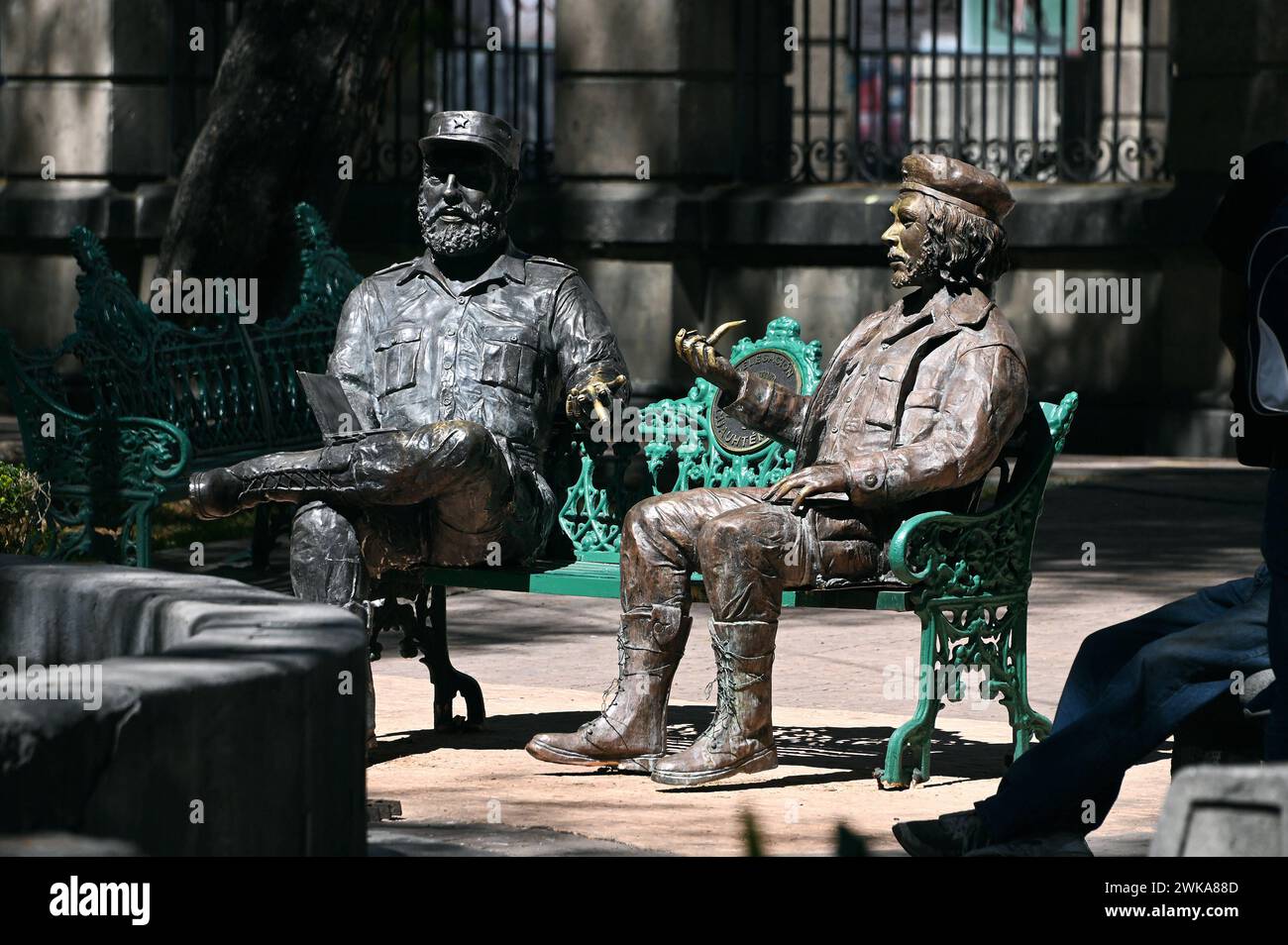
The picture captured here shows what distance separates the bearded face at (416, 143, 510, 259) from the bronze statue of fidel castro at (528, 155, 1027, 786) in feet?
2.74

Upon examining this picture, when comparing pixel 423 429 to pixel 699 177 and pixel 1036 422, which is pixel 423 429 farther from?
pixel 699 177

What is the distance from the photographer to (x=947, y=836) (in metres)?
5.21

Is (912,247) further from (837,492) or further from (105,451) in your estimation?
(105,451)

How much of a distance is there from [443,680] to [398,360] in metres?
0.99

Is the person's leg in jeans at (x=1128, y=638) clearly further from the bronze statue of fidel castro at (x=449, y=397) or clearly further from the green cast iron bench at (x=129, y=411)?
the green cast iron bench at (x=129, y=411)

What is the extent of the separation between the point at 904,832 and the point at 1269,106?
1018 centimetres

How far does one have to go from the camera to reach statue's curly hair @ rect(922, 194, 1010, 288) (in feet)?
21.9

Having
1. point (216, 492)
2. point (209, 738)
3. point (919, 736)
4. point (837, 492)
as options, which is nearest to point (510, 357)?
point (216, 492)

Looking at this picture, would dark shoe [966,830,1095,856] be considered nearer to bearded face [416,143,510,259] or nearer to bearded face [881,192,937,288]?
bearded face [881,192,937,288]

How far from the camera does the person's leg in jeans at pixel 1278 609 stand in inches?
193

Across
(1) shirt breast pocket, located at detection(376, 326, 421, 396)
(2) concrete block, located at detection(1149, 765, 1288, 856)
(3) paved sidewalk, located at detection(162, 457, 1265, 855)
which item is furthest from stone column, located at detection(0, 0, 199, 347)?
(2) concrete block, located at detection(1149, 765, 1288, 856)

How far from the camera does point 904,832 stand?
209 inches

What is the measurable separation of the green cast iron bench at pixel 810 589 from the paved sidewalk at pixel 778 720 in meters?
0.22
